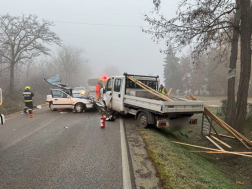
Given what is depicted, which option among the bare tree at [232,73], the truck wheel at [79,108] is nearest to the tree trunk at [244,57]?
the bare tree at [232,73]

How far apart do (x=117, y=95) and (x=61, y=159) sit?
14.8ft

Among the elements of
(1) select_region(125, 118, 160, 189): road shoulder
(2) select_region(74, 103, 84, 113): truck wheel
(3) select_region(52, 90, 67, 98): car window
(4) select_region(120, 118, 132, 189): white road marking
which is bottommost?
(4) select_region(120, 118, 132, 189): white road marking

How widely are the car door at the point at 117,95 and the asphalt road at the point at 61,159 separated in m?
2.05

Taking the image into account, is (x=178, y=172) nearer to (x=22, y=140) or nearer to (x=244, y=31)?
(x=22, y=140)

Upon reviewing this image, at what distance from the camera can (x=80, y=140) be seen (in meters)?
4.89

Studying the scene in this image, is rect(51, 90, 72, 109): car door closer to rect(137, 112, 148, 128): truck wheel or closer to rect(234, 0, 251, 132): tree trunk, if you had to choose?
rect(137, 112, 148, 128): truck wheel

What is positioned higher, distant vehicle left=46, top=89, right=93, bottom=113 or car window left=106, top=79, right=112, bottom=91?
car window left=106, top=79, right=112, bottom=91

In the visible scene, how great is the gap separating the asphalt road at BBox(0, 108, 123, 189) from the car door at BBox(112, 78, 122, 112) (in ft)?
6.72

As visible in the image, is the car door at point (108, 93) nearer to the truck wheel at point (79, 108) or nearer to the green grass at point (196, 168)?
the truck wheel at point (79, 108)

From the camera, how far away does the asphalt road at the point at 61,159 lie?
9.14 ft

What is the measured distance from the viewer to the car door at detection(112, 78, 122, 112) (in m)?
7.55

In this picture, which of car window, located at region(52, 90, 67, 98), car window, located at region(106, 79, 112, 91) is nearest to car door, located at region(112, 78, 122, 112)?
car window, located at region(106, 79, 112, 91)

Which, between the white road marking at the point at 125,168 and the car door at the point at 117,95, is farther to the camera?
the car door at the point at 117,95

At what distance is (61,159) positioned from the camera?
361cm
